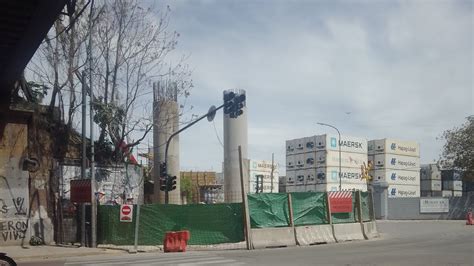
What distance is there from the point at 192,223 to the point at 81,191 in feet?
15.8

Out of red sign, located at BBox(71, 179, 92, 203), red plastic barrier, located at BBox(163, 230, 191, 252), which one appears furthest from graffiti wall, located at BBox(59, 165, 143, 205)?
red plastic barrier, located at BBox(163, 230, 191, 252)

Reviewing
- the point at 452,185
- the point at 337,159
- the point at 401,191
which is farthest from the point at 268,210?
the point at 452,185

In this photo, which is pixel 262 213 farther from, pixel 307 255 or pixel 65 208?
pixel 65 208

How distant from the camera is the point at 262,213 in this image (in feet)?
76.2

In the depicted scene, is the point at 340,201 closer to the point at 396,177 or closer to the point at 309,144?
the point at 309,144

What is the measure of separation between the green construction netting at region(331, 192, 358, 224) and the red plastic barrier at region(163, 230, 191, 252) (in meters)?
7.72

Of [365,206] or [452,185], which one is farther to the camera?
[452,185]

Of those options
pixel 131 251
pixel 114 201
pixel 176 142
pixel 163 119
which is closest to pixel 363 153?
pixel 176 142

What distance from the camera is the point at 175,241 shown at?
70.1 feet

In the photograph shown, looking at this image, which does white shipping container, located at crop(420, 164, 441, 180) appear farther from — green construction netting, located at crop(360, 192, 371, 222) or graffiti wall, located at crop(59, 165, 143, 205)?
graffiti wall, located at crop(59, 165, 143, 205)

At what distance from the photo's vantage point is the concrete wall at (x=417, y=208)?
2206 inches

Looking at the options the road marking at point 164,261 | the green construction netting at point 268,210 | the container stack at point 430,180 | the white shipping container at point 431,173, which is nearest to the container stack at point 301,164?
the container stack at point 430,180

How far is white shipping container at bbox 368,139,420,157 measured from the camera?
84.4 m

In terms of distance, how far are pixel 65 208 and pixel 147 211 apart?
4671 millimetres
